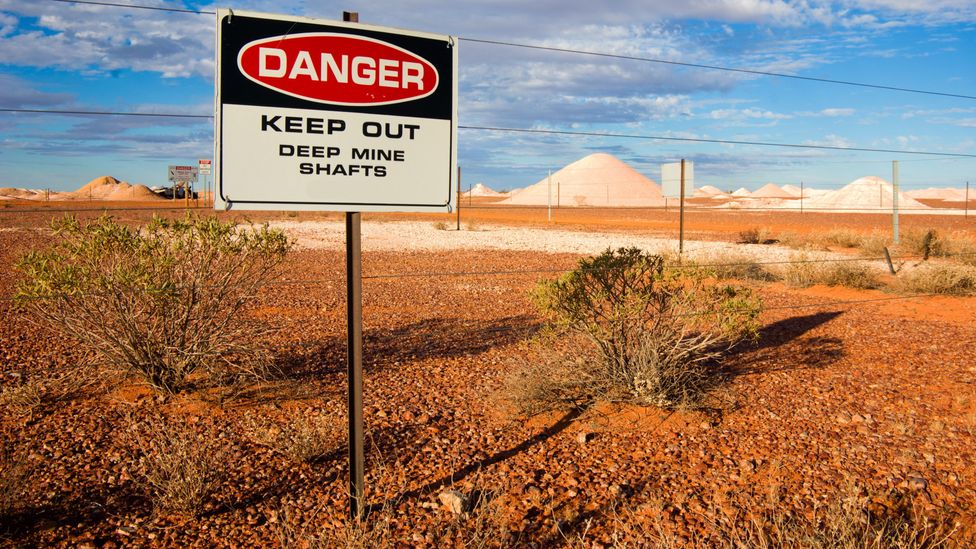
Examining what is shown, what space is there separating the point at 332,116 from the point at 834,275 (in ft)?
42.7

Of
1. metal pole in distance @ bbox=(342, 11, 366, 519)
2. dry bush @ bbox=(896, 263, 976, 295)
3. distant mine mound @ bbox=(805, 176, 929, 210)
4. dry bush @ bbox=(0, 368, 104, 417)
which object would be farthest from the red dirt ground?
distant mine mound @ bbox=(805, 176, 929, 210)

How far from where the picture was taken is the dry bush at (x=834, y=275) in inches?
544

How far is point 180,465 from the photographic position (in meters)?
4.20

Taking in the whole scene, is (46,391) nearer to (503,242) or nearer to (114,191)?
(503,242)

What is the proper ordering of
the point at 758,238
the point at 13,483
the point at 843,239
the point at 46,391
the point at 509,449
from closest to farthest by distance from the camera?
the point at 13,483 < the point at 509,449 < the point at 46,391 < the point at 843,239 < the point at 758,238

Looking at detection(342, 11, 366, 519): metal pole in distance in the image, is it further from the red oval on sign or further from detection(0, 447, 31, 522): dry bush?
detection(0, 447, 31, 522): dry bush

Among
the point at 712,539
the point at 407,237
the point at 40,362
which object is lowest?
the point at 712,539

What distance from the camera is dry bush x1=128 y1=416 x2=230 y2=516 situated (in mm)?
4055

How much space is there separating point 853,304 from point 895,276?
3.56 m

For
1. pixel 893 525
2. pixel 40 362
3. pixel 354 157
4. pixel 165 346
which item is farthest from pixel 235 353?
pixel 893 525

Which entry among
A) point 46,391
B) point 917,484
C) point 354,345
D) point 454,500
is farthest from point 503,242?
point 354,345

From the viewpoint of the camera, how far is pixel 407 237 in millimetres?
26812

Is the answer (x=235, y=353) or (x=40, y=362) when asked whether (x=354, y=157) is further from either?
(x=40, y=362)

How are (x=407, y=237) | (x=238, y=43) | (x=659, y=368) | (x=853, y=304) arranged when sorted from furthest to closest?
(x=407, y=237) → (x=853, y=304) → (x=659, y=368) → (x=238, y=43)
